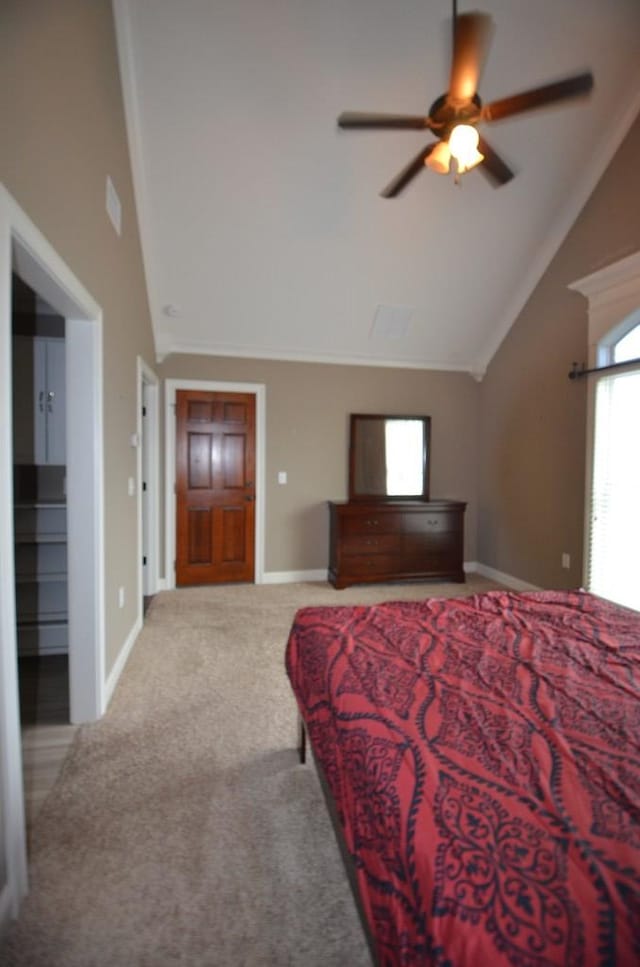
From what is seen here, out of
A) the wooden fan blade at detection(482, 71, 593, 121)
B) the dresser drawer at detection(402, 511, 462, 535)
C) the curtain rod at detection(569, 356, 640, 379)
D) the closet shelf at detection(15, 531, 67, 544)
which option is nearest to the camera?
the wooden fan blade at detection(482, 71, 593, 121)

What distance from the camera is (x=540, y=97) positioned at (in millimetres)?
2070

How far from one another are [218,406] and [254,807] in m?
3.68

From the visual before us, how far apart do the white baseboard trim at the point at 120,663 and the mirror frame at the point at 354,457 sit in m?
2.55

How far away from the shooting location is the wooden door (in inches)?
182

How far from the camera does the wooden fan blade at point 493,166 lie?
232cm

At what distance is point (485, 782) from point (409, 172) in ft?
9.52

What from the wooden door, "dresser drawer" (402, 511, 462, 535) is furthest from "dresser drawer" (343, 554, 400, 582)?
the wooden door

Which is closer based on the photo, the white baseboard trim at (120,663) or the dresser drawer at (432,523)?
the white baseboard trim at (120,663)

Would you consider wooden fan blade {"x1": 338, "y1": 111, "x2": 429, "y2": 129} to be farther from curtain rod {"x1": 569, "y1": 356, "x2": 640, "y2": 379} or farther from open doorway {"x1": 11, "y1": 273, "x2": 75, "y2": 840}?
curtain rod {"x1": 569, "y1": 356, "x2": 640, "y2": 379}

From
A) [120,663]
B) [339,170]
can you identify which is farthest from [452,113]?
[120,663]

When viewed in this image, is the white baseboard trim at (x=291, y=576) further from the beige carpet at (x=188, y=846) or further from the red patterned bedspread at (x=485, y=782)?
the red patterned bedspread at (x=485, y=782)

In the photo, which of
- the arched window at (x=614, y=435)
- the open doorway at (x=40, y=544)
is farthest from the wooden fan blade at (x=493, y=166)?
the open doorway at (x=40, y=544)

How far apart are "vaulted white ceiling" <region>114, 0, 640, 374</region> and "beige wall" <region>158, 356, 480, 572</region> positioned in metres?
0.20

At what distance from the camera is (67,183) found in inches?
75.5
